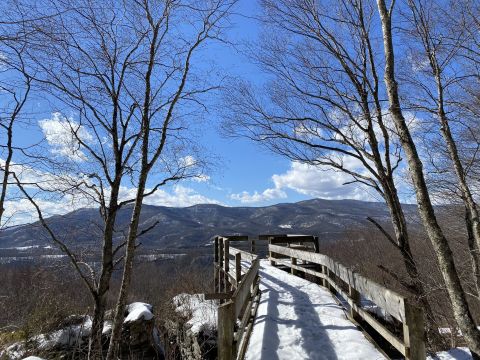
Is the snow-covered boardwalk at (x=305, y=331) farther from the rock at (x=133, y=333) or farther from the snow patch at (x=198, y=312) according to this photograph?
the rock at (x=133, y=333)

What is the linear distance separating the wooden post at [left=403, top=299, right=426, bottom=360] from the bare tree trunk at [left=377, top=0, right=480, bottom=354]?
250 centimetres

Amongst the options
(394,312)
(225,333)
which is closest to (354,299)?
(394,312)

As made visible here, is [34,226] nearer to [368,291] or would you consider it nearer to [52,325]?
[52,325]

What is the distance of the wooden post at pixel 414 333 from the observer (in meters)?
3.72

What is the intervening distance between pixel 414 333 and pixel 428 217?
114 inches

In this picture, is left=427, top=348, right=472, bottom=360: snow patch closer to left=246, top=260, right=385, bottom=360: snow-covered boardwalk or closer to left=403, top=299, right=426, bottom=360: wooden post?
left=246, top=260, right=385, bottom=360: snow-covered boardwalk

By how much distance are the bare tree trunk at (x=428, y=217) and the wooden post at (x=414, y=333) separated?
250 centimetres

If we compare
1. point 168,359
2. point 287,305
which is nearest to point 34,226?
point 168,359

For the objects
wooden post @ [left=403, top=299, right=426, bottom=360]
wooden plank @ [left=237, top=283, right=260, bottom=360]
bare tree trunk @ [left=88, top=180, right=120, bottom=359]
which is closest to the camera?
wooden post @ [left=403, top=299, right=426, bottom=360]

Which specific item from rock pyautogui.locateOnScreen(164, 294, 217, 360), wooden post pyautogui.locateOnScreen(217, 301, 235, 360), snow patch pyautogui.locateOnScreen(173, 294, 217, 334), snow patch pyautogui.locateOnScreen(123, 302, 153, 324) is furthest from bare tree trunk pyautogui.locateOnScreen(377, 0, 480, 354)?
snow patch pyautogui.locateOnScreen(123, 302, 153, 324)

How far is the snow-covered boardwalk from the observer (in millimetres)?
4867

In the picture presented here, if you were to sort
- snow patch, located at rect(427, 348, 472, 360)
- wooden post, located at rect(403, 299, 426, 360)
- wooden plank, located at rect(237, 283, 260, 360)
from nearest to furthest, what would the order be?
wooden post, located at rect(403, 299, 426, 360) → wooden plank, located at rect(237, 283, 260, 360) → snow patch, located at rect(427, 348, 472, 360)

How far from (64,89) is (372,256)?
52.8m

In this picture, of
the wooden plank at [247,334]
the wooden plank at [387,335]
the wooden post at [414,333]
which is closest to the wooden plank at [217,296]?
the wooden plank at [247,334]
